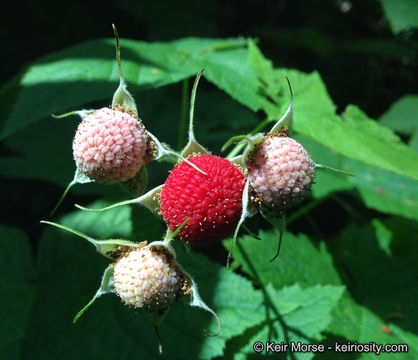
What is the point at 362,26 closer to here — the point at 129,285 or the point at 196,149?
the point at 196,149

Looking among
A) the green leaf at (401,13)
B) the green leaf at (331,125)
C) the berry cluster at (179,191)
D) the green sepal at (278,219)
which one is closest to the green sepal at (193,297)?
the berry cluster at (179,191)

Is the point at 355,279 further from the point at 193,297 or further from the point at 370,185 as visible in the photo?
the point at 193,297

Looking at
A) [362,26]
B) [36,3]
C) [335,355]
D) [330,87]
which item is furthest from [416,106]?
[36,3]

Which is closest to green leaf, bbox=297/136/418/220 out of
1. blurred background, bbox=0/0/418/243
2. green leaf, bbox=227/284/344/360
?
green leaf, bbox=227/284/344/360

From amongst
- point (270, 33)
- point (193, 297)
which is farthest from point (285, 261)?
point (270, 33)

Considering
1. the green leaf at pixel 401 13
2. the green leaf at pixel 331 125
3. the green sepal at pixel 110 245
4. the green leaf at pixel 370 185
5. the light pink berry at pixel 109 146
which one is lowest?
the green leaf at pixel 370 185

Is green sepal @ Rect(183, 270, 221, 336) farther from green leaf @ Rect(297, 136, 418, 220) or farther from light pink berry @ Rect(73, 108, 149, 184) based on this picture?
green leaf @ Rect(297, 136, 418, 220)

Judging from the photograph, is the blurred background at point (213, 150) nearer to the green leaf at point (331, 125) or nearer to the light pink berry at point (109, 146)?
the green leaf at point (331, 125)
